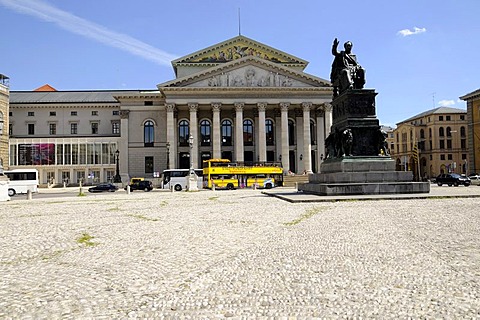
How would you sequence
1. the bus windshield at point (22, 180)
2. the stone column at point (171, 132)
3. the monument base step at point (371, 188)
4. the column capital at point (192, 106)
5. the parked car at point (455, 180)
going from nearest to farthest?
the monument base step at point (371, 188) → the parked car at point (455, 180) → the bus windshield at point (22, 180) → the stone column at point (171, 132) → the column capital at point (192, 106)

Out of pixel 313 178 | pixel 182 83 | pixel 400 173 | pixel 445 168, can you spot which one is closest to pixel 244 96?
pixel 182 83

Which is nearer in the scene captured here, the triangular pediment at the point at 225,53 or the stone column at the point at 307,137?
the stone column at the point at 307,137

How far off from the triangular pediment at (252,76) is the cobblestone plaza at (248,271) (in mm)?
52455

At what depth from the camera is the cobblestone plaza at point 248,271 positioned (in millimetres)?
4273

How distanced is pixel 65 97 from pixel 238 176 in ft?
151

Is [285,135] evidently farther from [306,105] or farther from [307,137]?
[306,105]

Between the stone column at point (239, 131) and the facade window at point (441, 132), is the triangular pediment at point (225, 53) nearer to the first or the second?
the stone column at point (239, 131)

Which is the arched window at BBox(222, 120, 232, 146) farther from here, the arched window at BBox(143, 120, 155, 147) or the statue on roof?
the statue on roof

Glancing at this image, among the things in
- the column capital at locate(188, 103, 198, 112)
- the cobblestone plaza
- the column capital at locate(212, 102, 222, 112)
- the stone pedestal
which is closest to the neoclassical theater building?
the column capital at locate(212, 102, 222, 112)

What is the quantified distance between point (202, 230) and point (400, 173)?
1296 centimetres

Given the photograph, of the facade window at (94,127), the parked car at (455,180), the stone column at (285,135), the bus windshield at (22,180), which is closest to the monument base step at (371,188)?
the parked car at (455,180)

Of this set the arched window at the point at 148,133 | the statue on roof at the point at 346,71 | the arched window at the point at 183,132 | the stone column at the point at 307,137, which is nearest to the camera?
the statue on roof at the point at 346,71

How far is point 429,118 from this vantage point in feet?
307

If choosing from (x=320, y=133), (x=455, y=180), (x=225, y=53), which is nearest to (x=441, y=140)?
(x=320, y=133)
